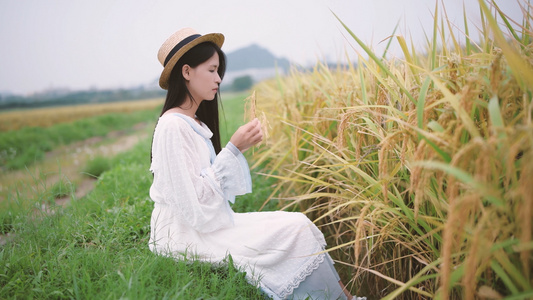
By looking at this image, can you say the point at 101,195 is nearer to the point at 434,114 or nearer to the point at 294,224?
the point at 294,224

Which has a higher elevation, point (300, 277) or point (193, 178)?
point (193, 178)

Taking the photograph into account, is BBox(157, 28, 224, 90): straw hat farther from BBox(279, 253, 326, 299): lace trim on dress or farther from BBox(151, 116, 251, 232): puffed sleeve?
BBox(279, 253, 326, 299): lace trim on dress

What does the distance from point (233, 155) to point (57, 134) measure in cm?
1151

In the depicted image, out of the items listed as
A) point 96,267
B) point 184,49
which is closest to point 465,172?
point 184,49

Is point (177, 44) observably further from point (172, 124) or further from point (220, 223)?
point (220, 223)

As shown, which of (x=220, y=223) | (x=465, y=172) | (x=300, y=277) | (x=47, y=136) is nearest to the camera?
(x=465, y=172)

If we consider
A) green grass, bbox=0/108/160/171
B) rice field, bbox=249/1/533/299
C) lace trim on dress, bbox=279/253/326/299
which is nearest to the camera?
rice field, bbox=249/1/533/299

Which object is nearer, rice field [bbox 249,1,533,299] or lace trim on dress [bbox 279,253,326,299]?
rice field [bbox 249,1,533,299]

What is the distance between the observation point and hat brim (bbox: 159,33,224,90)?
5.72ft

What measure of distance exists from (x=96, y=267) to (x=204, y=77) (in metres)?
1.10

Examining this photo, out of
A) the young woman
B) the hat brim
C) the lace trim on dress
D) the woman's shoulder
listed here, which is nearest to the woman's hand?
the young woman

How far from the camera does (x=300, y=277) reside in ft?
5.11

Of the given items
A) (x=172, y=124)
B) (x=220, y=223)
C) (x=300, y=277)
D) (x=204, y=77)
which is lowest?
(x=300, y=277)

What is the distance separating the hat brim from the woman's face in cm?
7
